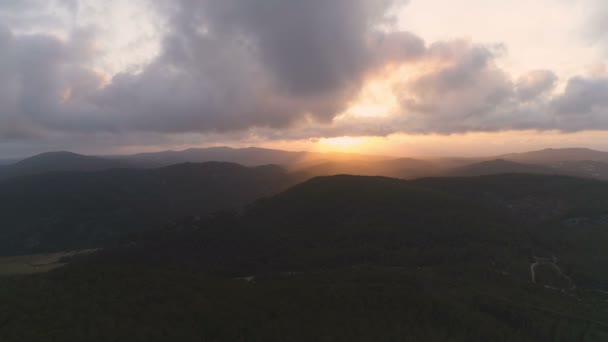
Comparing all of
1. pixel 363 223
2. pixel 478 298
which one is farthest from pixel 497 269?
pixel 363 223

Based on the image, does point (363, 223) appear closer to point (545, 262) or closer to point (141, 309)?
point (545, 262)

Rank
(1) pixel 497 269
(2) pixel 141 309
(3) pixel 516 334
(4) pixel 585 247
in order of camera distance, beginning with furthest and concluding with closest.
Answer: (4) pixel 585 247, (1) pixel 497 269, (2) pixel 141 309, (3) pixel 516 334

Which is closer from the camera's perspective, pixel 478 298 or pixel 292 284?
pixel 478 298

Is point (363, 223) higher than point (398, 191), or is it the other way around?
point (398, 191)

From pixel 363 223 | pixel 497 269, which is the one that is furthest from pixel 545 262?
pixel 363 223

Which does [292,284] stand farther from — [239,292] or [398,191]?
[398,191]

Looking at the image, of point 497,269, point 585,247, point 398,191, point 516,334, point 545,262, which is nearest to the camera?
point 516,334
